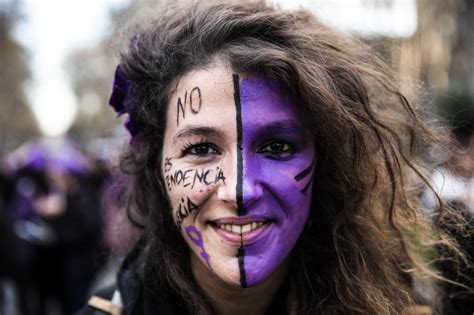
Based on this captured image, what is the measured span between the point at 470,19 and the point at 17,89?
23.6m

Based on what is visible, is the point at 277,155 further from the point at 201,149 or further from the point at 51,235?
the point at 51,235

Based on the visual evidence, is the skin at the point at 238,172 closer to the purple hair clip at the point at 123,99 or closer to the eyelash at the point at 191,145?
the eyelash at the point at 191,145

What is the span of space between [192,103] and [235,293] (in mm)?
679

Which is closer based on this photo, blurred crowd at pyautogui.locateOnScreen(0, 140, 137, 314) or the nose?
the nose

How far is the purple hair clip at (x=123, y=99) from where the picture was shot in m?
2.11

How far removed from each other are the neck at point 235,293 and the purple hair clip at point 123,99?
0.56 meters

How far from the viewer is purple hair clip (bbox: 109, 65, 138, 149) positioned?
2113 mm

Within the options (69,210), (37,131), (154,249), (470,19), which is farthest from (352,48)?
(37,131)

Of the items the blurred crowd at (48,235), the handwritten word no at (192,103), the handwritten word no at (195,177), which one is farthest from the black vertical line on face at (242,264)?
the blurred crowd at (48,235)

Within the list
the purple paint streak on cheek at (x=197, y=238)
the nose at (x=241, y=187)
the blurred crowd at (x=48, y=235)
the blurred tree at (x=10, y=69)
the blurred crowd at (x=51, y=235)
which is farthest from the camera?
the blurred tree at (x=10, y=69)

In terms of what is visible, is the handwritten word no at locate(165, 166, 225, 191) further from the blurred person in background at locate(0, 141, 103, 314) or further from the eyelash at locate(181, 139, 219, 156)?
the blurred person in background at locate(0, 141, 103, 314)

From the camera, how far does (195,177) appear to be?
1778 millimetres

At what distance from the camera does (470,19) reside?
922 cm

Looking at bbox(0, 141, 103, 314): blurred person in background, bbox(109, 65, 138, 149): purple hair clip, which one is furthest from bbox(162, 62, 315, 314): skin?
bbox(0, 141, 103, 314): blurred person in background
